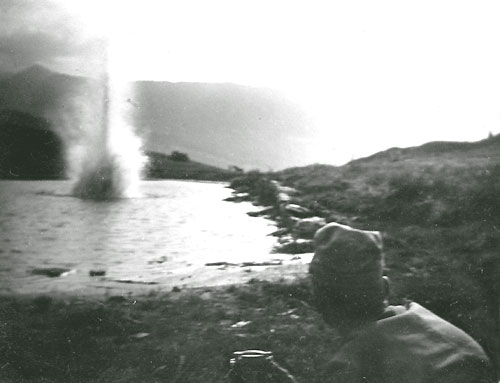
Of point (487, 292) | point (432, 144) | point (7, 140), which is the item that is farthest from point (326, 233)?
point (432, 144)

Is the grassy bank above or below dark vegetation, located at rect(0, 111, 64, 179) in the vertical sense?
below

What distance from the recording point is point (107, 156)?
1727cm

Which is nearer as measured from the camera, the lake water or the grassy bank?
the grassy bank

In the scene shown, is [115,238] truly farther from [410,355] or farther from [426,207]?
[410,355]

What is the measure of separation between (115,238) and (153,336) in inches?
143

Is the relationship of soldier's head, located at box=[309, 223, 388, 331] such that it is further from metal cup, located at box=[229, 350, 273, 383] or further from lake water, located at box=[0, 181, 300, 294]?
lake water, located at box=[0, 181, 300, 294]

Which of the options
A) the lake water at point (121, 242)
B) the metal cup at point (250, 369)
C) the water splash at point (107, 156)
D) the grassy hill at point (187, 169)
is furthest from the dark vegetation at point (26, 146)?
the water splash at point (107, 156)

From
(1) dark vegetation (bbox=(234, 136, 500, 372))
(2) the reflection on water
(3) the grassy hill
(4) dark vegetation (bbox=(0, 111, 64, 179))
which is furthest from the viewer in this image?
(3) the grassy hill

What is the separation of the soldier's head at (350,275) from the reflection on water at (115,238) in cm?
284

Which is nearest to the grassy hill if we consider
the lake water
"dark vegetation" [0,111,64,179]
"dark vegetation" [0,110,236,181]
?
the lake water

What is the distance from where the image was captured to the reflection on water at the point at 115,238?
16.5 feet

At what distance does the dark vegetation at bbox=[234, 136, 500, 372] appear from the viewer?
186 inches

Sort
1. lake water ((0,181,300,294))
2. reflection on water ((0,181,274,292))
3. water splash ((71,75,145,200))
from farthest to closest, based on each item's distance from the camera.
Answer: water splash ((71,75,145,200)) < reflection on water ((0,181,274,292)) < lake water ((0,181,300,294))

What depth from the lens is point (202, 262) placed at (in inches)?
234
